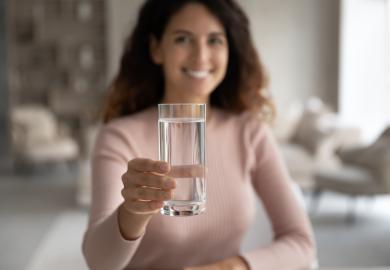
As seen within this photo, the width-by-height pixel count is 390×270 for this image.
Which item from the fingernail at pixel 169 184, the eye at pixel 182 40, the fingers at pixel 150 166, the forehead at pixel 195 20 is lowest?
the fingernail at pixel 169 184

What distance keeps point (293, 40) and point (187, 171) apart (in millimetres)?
7091

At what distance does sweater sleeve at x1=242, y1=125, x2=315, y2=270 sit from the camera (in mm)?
1166

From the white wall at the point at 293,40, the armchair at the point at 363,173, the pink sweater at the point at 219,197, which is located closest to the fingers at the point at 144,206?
the pink sweater at the point at 219,197

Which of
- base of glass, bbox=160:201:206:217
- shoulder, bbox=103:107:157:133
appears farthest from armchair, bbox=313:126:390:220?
base of glass, bbox=160:201:206:217

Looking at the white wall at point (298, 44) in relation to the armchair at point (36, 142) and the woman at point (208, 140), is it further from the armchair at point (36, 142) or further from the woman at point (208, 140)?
the woman at point (208, 140)

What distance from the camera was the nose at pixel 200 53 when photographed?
1100 mm

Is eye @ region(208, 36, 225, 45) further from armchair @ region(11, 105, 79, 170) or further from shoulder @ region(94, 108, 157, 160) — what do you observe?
armchair @ region(11, 105, 79, 170)

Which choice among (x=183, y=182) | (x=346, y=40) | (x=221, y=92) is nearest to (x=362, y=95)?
(x=346, y=40)

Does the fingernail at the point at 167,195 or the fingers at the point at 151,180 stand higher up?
the fingers at the point at 151,180

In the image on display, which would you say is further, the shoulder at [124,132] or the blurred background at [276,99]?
the blurred background at [276,99]

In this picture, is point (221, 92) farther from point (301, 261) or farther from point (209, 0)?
point (301, 261)

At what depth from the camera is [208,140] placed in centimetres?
131

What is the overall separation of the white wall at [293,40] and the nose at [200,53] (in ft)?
21.3

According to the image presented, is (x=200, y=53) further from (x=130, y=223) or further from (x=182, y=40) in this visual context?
(x=130, y=223)
